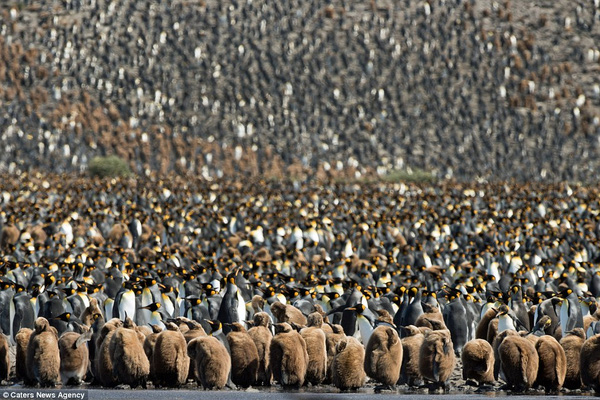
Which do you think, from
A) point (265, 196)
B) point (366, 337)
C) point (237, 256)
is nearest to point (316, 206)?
point (265, 196)

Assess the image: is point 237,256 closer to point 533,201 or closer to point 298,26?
point 533,201

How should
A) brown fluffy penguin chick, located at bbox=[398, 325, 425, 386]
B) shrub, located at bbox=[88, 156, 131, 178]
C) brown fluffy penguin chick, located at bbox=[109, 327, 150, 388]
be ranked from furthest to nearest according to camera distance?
shrub, located at bbox=[88, 156, 131, 178] < brown fluffy penguin chick, located at bbox=[398, 325, 425, 386] < brown fluffy penguin chick, located at bbox=[109, 327, 150, 388]

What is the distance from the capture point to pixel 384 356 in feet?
41.6

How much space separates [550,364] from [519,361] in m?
0.46

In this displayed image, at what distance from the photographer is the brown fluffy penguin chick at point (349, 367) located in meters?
12.6

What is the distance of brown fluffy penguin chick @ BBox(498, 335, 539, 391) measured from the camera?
1242cm

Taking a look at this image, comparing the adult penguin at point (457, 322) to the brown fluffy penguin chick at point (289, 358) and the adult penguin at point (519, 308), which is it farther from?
the brown fluffy penguin chick at point (289, 358)

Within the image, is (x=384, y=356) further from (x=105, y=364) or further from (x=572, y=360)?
(x=105, y=364)

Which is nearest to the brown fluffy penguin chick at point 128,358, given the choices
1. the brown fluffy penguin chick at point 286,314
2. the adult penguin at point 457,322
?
the brown fluffy penguin chick at point 286,314

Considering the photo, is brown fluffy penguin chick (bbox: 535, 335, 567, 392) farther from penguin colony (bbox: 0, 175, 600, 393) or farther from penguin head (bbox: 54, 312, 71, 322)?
penguin head (bbox: 54, 312, 71, 322)

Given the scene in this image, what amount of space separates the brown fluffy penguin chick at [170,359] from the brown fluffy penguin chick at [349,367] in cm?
177

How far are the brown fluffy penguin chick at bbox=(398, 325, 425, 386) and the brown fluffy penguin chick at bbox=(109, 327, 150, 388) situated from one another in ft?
10.4

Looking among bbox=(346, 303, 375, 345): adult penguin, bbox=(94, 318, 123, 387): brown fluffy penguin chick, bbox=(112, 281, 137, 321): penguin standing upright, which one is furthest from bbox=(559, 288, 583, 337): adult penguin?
bbox=(94, 318, 123, 387): brown fluffy penguin chick

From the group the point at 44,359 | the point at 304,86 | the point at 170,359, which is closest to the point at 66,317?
the point at 44,359
